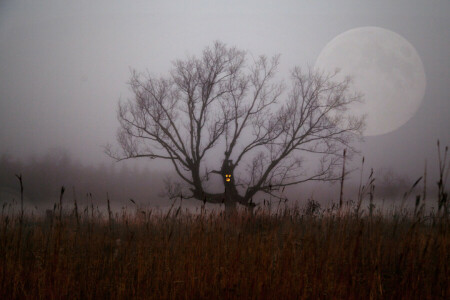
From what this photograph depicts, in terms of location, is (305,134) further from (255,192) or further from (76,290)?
(76,290)

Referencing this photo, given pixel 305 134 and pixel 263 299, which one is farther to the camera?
pixel 305 134

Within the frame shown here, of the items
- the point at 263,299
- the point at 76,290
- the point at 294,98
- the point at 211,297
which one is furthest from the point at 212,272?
the point at 294,98

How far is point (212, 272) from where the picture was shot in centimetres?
496

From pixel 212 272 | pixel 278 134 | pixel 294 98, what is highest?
pixel 294 98

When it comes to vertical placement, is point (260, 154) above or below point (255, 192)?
above

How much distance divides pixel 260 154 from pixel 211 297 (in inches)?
669

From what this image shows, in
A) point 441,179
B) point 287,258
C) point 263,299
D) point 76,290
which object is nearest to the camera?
point 441,179

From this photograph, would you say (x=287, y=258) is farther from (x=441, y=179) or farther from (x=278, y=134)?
(x=278, y=134)

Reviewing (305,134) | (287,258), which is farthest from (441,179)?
(305,134)

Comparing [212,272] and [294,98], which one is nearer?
[212,272]

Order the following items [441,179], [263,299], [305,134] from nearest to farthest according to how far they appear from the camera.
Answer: [441,179], [263,299], [305,134]

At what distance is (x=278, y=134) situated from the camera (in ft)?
70.1

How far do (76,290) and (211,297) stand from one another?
6.23ft

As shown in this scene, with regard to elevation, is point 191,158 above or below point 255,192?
above
